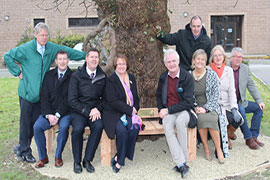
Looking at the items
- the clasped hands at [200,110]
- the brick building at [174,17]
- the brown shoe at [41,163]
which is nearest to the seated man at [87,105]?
the brown shoe at [41,163]

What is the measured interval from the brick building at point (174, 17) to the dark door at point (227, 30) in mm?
478

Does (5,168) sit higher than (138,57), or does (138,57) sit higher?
(138,57)

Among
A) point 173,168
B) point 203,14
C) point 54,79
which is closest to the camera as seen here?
point 173,168

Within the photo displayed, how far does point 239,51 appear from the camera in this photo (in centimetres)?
505

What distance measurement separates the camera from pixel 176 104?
4316 millimetres

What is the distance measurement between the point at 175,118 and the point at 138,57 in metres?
1.32

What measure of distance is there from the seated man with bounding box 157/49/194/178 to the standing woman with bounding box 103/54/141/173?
1.32 feet

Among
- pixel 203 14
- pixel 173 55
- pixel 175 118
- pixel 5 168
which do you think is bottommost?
pixel 5 168

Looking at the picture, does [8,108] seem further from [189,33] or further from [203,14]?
[203,14]

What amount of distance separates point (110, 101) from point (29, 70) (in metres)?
1.28

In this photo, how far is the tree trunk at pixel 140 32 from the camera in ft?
16.5

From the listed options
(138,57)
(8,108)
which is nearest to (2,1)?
(8,108)

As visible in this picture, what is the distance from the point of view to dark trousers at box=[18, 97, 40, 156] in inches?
180

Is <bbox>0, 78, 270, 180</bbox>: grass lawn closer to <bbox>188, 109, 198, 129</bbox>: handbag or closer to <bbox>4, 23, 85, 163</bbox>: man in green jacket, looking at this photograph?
<bbox>4, 23, 85, 163</bbox>: man in green jacket
